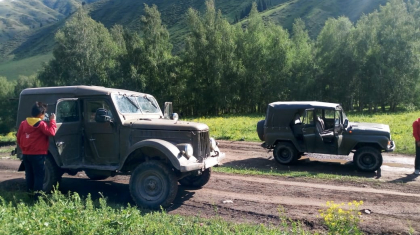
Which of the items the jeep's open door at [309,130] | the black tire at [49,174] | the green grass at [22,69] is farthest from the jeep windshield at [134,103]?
the green grass at [22,69]

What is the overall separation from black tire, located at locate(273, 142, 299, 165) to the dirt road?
262 mm

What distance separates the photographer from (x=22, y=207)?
606 cm

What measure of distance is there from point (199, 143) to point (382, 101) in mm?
34606

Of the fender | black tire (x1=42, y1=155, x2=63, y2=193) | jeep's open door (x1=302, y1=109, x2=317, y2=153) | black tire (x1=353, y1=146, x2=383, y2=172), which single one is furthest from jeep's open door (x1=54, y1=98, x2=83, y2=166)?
black tire (x1=353, y1=146, x2=383, y2=172)

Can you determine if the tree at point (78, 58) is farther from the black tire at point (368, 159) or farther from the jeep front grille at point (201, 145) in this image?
the jeep front grille at point (201, 145)

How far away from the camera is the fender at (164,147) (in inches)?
267

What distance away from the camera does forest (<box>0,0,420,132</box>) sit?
37625mm

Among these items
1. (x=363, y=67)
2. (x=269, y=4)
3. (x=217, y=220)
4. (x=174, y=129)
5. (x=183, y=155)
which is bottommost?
(x=217, y=220)

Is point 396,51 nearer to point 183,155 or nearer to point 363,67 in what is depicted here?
point 363,67

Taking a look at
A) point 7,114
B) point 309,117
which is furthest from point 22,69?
point 309,117

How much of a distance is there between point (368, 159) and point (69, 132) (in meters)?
8.69

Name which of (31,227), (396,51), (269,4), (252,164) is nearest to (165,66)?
(396,51)

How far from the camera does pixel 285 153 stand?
12039 mm

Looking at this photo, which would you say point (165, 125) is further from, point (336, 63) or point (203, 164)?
point (336, 63)
